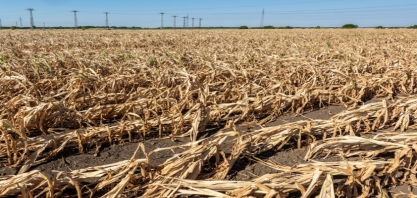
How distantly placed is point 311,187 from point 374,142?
2.48 feet

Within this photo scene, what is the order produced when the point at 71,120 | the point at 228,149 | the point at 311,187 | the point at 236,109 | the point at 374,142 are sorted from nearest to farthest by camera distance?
the point at 311,187 < the point at 374,142 < the point at 228,149 < the point at 71,120 < the point at 236,109

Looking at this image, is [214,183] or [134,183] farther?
[134,183]

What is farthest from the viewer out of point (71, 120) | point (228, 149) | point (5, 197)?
point (71, 120)

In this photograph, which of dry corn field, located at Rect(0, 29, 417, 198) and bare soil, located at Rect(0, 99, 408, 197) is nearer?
dry corn field, located at Rect(0, 29, 417, 198)

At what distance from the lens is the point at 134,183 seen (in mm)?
1765

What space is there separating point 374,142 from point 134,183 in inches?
60.3

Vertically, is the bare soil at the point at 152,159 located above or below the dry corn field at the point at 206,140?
below

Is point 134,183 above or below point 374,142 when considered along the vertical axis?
below

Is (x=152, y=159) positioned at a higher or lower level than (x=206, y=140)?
lower

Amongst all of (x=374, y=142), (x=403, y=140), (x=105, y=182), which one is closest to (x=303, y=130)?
(x=374, y=142)

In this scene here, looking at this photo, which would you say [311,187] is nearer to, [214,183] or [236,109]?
[214,183]

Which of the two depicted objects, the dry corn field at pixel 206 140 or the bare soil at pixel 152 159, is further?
the bare soil at pixel 152 159

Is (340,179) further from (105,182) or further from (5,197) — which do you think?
(5,197)

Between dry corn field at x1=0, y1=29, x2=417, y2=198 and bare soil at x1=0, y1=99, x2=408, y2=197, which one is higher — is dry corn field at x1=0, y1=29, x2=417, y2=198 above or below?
above
